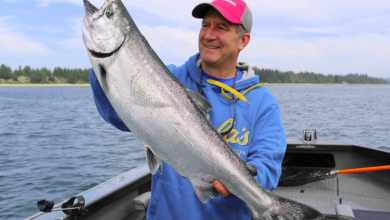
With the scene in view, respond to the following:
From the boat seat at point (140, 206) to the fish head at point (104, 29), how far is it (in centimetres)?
319

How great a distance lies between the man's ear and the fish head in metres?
1.23

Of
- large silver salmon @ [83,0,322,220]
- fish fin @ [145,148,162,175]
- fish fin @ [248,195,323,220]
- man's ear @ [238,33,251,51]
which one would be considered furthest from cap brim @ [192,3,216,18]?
fish fin @ [248,195,323,220]

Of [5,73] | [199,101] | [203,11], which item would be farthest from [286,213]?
[5,73]

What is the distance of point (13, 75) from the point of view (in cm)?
13225

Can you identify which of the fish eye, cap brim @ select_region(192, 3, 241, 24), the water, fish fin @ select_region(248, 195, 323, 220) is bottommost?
the water

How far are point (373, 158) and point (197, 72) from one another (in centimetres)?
618

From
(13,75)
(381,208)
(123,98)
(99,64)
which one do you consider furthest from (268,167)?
(13,75)

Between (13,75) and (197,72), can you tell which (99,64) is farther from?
(13,75)

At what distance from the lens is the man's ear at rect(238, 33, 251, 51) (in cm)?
311

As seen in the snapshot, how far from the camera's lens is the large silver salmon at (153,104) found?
86.0 inches

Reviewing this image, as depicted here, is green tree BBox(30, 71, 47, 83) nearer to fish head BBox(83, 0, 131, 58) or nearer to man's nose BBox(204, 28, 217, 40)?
man's nose BBox(204, 28, 217, 40)

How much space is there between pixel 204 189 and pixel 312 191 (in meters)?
5.43

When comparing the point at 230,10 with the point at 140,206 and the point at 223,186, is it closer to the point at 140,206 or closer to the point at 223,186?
the point at 223,186

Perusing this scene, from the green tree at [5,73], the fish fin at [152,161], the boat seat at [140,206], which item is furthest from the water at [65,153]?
the green tree at [5,73]
